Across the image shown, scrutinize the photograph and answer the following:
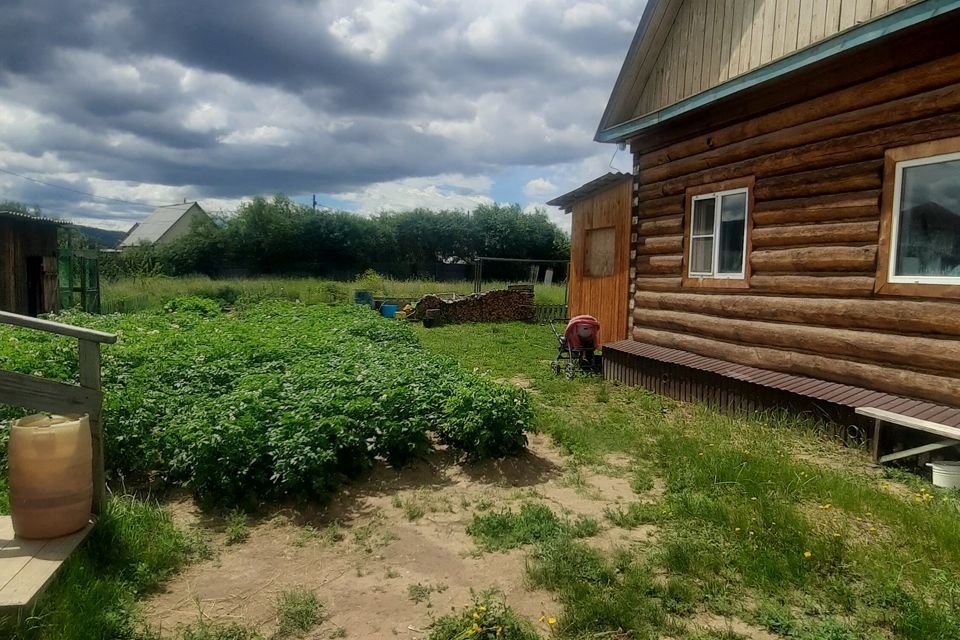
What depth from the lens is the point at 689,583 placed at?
3.38 metres

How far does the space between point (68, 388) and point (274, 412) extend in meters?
1.73

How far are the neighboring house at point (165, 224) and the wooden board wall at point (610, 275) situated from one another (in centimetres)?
4133

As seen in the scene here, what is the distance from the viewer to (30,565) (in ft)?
10.2

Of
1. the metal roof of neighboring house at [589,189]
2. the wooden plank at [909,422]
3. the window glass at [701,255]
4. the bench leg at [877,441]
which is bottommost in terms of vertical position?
the bench leg at [877,441]

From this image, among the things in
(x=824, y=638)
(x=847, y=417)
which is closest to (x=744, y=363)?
(x=847, y=417)

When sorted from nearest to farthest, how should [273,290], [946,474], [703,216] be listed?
[946,474]
[703,216]
[273,290]

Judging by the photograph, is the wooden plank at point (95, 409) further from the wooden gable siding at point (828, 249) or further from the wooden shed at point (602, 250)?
the wooden shed at point (602, 250)

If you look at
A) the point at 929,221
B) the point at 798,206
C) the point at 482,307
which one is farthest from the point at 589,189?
the point at 482,307

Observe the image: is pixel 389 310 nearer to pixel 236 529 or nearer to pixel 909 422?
pixel 236 529

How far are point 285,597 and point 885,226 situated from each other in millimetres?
6043

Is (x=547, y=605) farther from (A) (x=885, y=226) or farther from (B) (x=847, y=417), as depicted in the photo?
(A) (x=885, y=226)

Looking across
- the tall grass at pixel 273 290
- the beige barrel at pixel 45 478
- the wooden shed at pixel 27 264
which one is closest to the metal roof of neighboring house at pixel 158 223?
the tall grass at pixel 273 290

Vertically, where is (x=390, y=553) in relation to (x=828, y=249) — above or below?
below

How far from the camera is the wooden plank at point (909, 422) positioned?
477cm
